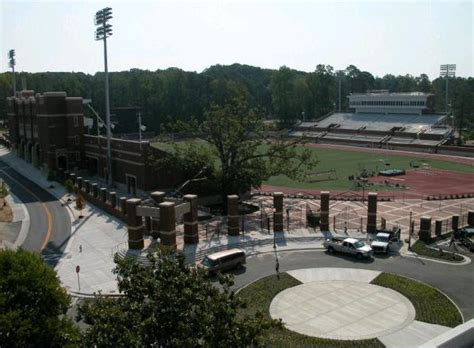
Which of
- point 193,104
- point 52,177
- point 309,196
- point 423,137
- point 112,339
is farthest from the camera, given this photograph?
point 193,104

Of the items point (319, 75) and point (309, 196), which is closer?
point (309, 196)

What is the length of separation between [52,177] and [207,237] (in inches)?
1292

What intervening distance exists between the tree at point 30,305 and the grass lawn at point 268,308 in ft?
22.6

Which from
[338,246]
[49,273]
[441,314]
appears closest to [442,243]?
[338,246]

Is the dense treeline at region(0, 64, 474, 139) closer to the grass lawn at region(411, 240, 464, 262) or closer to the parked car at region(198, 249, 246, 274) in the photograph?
the grass lawn at region(411, 240, 464, 262)

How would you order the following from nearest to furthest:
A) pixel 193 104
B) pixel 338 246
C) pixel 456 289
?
pixel 456 289
pixel 338 246
pixel 193 104

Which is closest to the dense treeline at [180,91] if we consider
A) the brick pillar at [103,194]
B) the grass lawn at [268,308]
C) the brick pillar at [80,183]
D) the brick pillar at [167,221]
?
the brick pillar at [80,183]

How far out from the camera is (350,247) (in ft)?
110

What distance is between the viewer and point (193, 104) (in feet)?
460

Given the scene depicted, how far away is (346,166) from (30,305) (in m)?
65.5

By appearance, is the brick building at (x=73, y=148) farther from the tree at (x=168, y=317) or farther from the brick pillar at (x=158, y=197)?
the tree at (x=168, y=317)

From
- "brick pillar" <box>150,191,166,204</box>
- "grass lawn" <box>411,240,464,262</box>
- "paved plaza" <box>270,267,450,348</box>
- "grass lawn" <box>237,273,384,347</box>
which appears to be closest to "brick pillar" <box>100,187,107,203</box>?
"brick pillar" <box>150,191,166,204</box>

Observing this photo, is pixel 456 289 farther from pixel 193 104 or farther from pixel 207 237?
pixel 193 104

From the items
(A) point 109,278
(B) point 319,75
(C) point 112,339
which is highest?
(B) point 319,75
